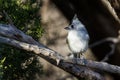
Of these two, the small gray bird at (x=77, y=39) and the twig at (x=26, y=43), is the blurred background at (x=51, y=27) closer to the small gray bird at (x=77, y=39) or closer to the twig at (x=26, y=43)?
the twig at (x=26, y=43)

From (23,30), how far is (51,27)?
6.13ft

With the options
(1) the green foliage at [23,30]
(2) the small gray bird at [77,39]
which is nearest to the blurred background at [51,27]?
(1) the green foliage at [23,30]

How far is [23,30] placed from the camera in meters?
4.70

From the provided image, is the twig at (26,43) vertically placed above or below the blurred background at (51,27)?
below

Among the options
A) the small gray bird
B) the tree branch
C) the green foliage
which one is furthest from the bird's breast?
the green foliage

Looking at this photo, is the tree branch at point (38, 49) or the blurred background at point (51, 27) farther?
the blurred background at point (51, 27)

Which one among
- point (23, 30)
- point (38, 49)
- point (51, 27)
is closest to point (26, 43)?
point (38, 49)

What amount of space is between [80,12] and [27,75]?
265 cm

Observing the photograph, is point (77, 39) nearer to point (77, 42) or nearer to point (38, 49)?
point (77, 42)

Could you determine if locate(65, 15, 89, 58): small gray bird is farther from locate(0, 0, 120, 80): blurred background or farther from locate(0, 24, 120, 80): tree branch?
locate(0, 0, 120, 80): blurred background

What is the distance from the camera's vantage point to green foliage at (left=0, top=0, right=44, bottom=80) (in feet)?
14.9

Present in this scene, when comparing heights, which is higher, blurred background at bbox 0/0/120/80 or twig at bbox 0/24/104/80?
blurred background at bbox 0/0/120/80

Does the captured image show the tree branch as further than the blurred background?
No

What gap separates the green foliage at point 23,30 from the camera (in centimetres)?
455
